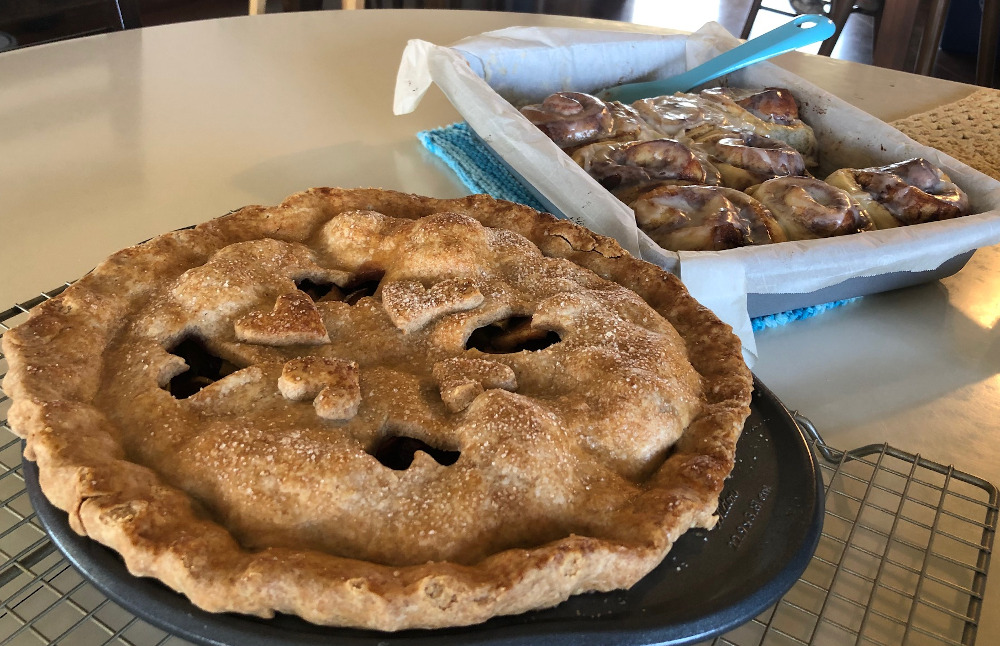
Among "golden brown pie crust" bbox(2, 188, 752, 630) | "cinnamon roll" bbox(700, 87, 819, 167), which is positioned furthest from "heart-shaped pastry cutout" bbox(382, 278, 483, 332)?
"cinnamon roll" bbox(700, 87, 819, 167)

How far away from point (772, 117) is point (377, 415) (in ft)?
4.44

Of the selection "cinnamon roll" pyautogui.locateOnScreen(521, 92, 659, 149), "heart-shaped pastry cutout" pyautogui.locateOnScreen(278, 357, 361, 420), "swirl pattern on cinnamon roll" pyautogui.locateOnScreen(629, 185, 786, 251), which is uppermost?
"heart-shaped pastry cutout" pyautogui.locateOnScreen(278, 357, 361, 420)

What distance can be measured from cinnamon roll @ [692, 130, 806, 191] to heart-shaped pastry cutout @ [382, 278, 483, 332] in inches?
31.8

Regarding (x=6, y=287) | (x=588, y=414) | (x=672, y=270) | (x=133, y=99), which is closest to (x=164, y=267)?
(x=6, y=287)

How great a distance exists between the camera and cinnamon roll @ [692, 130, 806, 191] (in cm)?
148

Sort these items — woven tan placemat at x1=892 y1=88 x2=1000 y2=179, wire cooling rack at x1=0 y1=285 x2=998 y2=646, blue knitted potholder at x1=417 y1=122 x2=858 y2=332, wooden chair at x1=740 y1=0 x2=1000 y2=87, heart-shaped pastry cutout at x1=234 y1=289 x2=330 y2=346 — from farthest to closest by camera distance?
wooden chair at x1=740 y1=0 x2=1000 y2=87
woven tan placemat at x1=892 y1=88 x2=1000 y2=179
blue knitted potholder at x1=417 y1=122 x2=858 y2=332
heart-shaped pastry cutout at x1=234 y1=289 x2=330 y2=346
wire cooling rack at x1=0 y1=285 x2=998 y2=646

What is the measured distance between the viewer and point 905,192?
1.38m

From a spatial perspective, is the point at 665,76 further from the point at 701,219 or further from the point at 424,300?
the point at 424,300

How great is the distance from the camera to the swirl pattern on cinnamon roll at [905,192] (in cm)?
137

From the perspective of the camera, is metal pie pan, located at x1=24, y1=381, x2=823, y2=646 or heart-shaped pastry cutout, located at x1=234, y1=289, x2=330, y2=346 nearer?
metal pie pan, located at x1=24, y1=381, x2=823, y2=646

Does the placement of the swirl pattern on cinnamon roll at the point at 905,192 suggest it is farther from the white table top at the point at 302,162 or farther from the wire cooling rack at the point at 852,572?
the wire cooling rack at the point at 852,572

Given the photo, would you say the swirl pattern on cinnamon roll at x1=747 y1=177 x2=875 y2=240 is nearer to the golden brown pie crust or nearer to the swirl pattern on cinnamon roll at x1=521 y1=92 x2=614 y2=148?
the swirl pattern on cinnamon roll at x1=521 y1=92 x2=614 y2=148

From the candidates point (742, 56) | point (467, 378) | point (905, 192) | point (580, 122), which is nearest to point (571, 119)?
point (580, 122)

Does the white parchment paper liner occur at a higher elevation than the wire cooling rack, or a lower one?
higher
